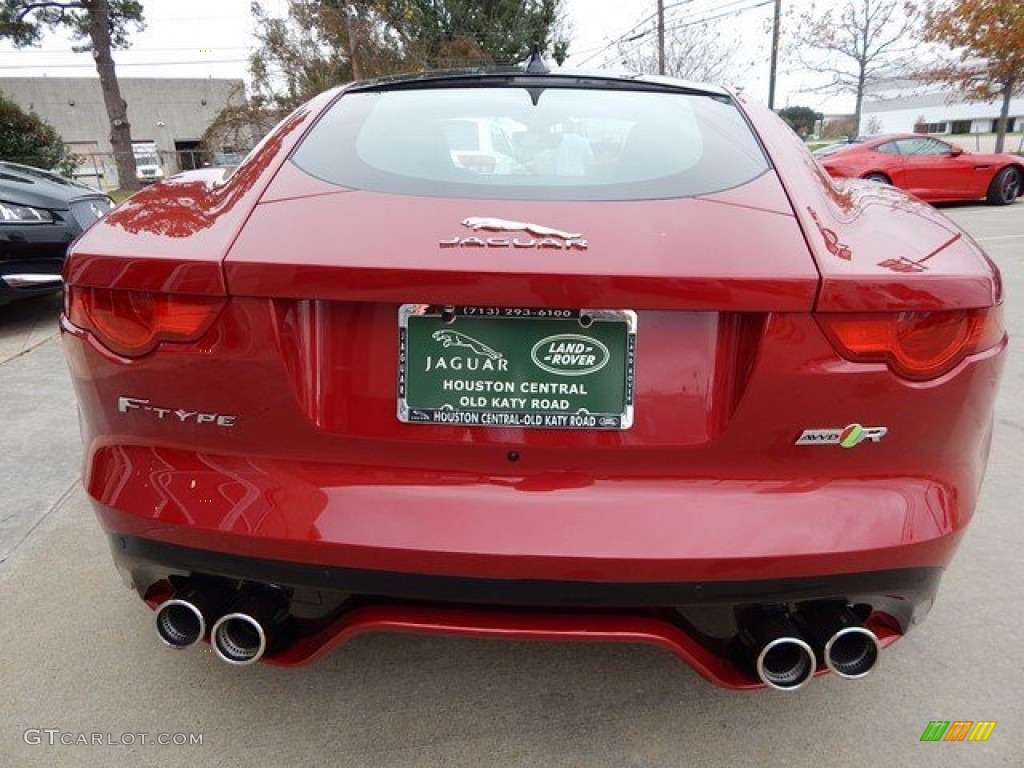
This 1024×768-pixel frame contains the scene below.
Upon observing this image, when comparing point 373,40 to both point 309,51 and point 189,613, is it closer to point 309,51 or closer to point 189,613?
point 309,51

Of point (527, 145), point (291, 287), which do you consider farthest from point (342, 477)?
point (527, 145)

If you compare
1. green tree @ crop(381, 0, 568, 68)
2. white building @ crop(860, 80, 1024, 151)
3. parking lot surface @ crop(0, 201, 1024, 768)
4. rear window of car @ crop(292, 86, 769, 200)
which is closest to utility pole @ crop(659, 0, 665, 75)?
green tree @ crop(381, 0, 568, 68)

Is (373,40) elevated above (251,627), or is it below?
above

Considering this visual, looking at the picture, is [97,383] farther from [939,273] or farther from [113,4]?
[113,4]

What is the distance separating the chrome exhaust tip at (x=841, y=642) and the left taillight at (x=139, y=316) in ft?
4.47

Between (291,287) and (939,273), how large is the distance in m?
1.23

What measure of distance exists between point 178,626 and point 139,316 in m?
0.67

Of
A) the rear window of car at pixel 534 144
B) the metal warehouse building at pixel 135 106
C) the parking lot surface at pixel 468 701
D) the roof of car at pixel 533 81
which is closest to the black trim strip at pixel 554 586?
the parking lot surface at pixel 468 701

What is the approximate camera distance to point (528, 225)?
1455mm

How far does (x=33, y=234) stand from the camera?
5555mm

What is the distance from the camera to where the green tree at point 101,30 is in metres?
22.9

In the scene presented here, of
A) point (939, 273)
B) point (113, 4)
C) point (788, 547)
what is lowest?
point (788, 547)

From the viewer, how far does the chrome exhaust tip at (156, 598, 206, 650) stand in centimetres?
160

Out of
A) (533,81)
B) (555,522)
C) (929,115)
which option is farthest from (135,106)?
(929,115)
